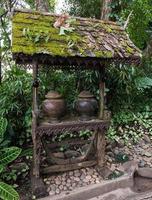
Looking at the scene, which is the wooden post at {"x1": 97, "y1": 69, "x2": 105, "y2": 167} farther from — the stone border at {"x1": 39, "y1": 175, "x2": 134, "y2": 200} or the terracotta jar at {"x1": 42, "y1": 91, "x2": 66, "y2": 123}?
the terracotta jar at {"x1": 42, "y1": 91, "x2": 66, "y2": 123}

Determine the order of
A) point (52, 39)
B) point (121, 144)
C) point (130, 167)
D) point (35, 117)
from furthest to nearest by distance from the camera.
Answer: point (121, 144) < point (130, 167) < point (35, 117) < point (52, 39)

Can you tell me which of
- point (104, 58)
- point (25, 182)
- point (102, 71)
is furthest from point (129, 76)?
point (25, 182)

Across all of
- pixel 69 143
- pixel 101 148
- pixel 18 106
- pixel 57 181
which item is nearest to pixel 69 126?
pixel 69 143

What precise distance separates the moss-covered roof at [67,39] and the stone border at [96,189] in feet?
5.69

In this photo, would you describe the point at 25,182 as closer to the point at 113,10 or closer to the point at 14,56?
the point at 14,56

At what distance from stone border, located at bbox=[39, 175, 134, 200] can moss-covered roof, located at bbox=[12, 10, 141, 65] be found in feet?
5.69

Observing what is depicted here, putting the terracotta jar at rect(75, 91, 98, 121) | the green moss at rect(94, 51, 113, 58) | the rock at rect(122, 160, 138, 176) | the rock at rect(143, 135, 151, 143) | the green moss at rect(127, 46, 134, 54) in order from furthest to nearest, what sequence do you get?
the rock at rect(143, 135, 151, 143) < the rock at rect(122, 160, 138, 176) < the terracotta jar at rect(75, 91, 98, 121) < the green moss at rect(127, 46, 134, 54) < the green moss at rect(94, 51, 113, 58)

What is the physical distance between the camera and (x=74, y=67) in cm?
380

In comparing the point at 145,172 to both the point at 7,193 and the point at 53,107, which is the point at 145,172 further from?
the point at 7,193

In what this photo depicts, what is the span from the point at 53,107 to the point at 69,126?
0.34m

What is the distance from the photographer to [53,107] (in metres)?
3.41

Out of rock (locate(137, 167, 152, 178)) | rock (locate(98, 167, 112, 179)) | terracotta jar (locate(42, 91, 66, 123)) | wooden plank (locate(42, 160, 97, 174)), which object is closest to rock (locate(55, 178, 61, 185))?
wooden plank (locate(42, 160, 97, 174))

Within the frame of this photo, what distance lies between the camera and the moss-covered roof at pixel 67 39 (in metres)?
2.99

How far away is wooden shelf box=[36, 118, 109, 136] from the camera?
3342 millimetres
